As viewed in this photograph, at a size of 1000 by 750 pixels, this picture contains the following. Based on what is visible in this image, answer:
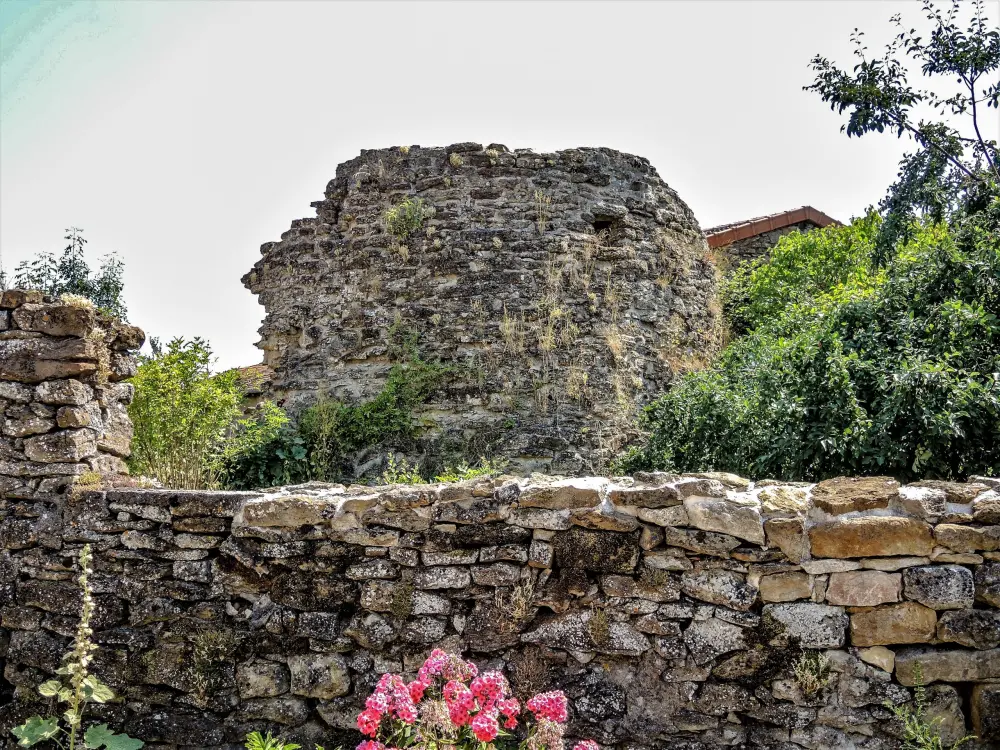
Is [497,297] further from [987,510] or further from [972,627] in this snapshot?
[972,627]

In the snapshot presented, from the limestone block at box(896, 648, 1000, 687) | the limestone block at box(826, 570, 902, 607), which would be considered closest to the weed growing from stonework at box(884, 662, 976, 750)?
the limestone block at box(896, 648, 1000, 687)

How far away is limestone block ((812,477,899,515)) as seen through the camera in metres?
3.57

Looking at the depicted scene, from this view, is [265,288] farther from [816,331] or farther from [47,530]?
[816,331]

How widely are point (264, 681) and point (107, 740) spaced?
729 mm

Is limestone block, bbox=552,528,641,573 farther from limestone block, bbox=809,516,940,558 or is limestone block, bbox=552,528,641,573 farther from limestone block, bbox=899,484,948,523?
limestone block, bbox=899,484,948,523

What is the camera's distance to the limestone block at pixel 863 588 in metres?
3.51

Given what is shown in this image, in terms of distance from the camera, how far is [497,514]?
3.94m

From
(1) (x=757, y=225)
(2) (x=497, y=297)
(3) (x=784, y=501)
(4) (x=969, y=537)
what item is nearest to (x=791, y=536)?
(3) (x=784, y=501)

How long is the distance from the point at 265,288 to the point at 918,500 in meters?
7.48

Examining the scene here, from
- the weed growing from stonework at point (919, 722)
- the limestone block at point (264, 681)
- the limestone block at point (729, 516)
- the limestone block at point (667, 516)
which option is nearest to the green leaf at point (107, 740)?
the limestone block at point (264, 681)

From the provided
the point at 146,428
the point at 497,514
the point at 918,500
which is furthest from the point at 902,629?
the point at 146,428

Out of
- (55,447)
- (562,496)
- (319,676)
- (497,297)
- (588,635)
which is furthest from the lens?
(497,297)

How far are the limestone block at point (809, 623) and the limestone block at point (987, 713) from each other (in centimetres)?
56

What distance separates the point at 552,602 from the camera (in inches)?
151
